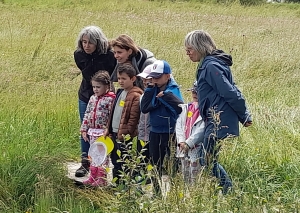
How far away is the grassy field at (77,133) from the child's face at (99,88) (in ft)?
2.42

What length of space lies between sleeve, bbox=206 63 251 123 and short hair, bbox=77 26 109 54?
4.53 ft

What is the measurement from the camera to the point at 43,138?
5.68 meters

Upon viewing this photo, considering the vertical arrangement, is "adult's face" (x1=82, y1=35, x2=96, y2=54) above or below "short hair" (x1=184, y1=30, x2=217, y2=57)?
below

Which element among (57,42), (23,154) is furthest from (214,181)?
(57,42)

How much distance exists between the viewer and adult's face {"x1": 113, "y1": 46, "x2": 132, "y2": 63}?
196 inches

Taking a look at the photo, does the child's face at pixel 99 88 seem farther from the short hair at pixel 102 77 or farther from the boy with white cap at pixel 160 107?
the boy with white cap at pixel 160 107

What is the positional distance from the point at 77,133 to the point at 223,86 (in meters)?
2.57

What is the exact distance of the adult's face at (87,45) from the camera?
522cm

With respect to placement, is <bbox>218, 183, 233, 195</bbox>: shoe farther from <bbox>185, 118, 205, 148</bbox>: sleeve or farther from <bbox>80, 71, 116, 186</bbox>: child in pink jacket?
<bbox>80, 71, 116, 186</bbox>: child in pink jacket

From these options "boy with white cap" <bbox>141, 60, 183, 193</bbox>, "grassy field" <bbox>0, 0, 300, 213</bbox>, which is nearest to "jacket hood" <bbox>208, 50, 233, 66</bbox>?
"boy with white cap" <bbox>141, 60, 183, 193</bbox>

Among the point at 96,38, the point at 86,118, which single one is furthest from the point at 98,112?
the point at 96,38

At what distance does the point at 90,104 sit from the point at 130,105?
54 centimetres

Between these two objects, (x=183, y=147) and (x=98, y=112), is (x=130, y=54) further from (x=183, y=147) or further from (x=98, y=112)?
(x=183, y=147)

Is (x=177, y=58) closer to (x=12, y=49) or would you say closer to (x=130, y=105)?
(x=12, y=49)
